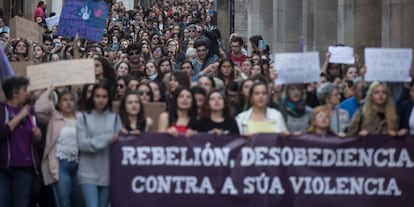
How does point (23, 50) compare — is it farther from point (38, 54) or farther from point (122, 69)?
point (122, 69)

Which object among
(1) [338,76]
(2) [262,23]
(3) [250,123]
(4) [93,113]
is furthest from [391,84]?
(2) [262,23]

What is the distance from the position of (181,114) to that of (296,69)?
1413 mm

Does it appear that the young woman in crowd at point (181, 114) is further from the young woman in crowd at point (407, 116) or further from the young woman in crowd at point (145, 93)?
the young woman in crowd at point (407, 116)

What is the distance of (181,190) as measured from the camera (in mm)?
12656

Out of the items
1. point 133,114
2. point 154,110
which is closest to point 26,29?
point 154,110

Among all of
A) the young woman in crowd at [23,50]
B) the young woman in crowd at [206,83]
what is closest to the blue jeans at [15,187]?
the young woman in crowd at [206,83]

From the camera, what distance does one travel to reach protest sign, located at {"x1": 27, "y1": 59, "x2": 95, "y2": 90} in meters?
14.0

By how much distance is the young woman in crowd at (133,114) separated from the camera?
13.2 m

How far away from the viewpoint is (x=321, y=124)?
42.3 feet

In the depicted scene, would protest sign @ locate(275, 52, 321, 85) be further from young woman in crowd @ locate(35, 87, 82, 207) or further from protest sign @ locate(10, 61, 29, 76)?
protest sign @ locate(10, 61, 29, 76)

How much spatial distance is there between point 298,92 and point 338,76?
2925 mm

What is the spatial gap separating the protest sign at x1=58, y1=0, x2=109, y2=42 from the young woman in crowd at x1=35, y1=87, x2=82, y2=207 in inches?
221

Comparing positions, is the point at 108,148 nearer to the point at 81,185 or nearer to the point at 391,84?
the point at 81,185

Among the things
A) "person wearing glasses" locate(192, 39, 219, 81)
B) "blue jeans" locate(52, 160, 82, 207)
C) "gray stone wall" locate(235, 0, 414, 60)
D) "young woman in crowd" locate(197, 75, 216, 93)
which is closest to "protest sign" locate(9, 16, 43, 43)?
"person wearing glasses" locate(192, 39, 219, 81)
